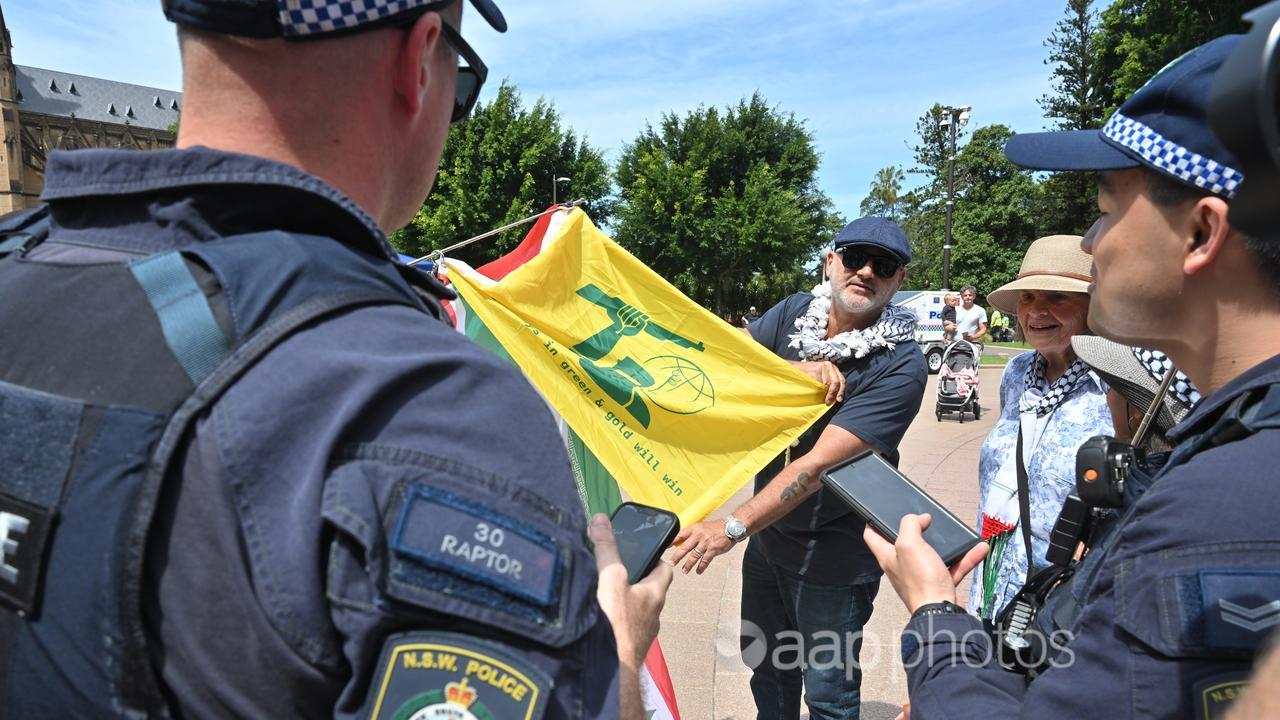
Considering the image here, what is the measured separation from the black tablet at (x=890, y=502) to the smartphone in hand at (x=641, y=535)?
693 millimetres

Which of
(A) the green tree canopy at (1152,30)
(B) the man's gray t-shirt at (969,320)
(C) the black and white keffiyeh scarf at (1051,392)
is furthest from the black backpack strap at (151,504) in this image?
(A) the green tree canopy at (1152,30)

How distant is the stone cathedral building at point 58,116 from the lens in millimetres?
63406

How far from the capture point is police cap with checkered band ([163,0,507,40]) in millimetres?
966

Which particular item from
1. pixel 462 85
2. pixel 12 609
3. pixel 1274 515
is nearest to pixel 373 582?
pixel 12 609

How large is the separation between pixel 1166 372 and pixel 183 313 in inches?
99.7

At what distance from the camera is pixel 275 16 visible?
38.4 inches

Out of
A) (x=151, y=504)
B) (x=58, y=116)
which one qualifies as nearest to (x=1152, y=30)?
(x=151, y=504)

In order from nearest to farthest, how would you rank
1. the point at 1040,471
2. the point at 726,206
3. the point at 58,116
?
the point at 1040,471 < the point at 726,206 < the point at 58,116

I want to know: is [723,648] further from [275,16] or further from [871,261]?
[275,16]

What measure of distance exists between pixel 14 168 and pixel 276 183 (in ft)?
271

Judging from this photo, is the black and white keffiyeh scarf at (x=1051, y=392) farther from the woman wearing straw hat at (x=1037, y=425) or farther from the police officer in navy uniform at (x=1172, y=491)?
the police officer in navy uniform at (x=1172, y=491)

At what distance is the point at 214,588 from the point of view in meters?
0.78

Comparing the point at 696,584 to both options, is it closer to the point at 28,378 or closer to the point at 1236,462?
the point at 1236,462

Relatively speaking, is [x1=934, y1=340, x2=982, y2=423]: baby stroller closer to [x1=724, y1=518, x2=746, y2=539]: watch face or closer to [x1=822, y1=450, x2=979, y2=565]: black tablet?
[x1=724, y1=518, x2=746, y2=539]: watch face
